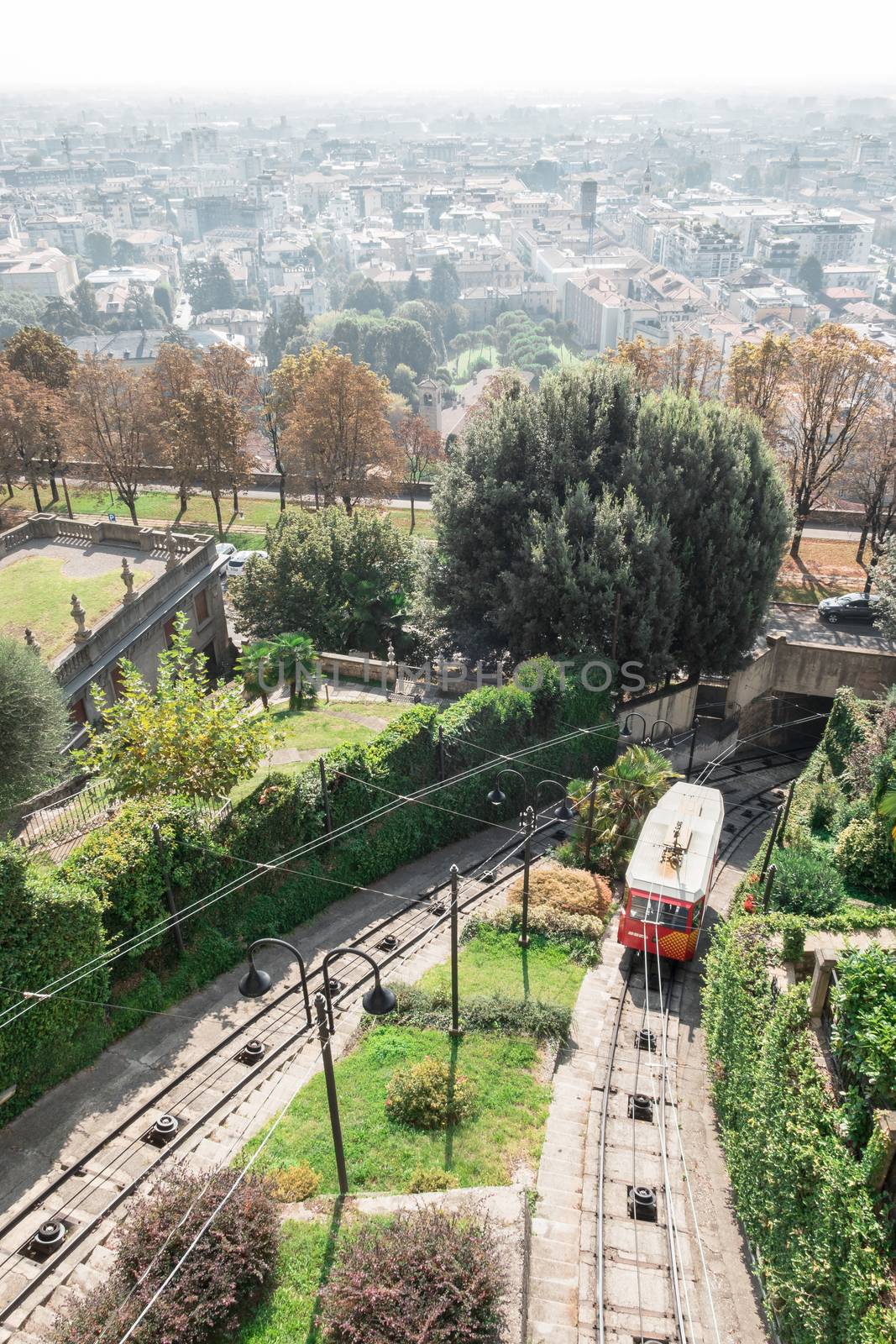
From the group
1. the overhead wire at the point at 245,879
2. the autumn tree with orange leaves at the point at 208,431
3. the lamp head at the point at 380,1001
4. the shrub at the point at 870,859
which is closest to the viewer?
the lamp head at the point at 380,1001

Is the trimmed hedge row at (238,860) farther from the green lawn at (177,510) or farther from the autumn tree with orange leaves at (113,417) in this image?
the autumn tree with orange leaves at (113,417)

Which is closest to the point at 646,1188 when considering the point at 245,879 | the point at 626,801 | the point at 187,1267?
the point at 187,1267

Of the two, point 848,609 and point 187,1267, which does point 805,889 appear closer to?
point 187,1267

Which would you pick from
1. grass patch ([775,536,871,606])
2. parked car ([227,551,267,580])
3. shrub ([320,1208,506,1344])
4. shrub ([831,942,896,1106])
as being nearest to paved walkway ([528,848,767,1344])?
shrub ([320,1208,506,1344])

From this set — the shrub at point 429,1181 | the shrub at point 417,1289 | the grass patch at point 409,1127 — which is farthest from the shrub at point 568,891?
the shrub at point 417,1289

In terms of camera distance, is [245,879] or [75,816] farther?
[75,816]

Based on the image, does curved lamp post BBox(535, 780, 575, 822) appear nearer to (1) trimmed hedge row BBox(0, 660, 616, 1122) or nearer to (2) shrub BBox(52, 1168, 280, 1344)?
(1) trimmed hedge row BBox(0, 660, 616, 1122)
